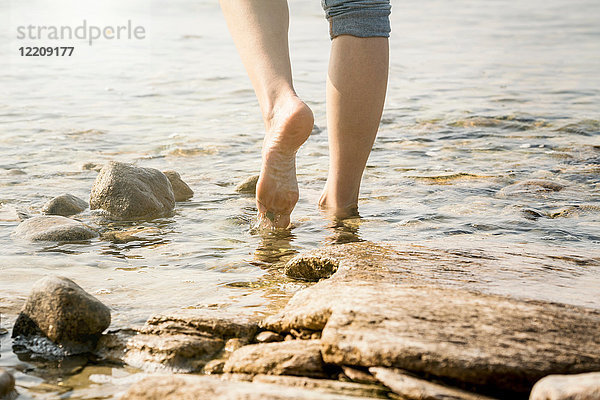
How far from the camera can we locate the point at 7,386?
67.2 inches

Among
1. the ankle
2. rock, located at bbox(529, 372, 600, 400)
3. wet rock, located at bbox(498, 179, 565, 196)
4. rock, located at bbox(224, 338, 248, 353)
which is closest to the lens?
rock, located at bbox(529, 372, 600, 400)

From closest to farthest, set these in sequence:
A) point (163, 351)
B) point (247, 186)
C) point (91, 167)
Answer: point (163, 351)
point (247, 186)
point (91, 167)

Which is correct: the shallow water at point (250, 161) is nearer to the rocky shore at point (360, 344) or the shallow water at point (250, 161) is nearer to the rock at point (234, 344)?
the rocky shore at point (360, 344)

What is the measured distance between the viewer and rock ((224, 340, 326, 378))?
175cm

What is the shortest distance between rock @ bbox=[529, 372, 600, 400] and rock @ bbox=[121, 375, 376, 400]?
13.6 inches

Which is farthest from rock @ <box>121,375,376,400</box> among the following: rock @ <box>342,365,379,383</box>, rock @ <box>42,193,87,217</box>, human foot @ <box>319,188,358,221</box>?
rock @ <box>42,193,87,217</box>

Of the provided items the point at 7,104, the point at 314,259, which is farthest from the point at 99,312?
the point at 7,104

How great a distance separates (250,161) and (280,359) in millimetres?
2701

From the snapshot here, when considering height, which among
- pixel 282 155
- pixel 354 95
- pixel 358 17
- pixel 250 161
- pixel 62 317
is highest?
pixel 358 17

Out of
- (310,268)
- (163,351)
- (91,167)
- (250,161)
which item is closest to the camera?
(163,351)

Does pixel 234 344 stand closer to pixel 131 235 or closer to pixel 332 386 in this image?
pixel 332 386

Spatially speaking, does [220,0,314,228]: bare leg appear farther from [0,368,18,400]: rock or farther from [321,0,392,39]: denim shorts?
[0,368,18,400]: rock

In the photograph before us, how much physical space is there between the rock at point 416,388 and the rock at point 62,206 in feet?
6.76

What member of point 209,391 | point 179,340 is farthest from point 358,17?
point 209,391
